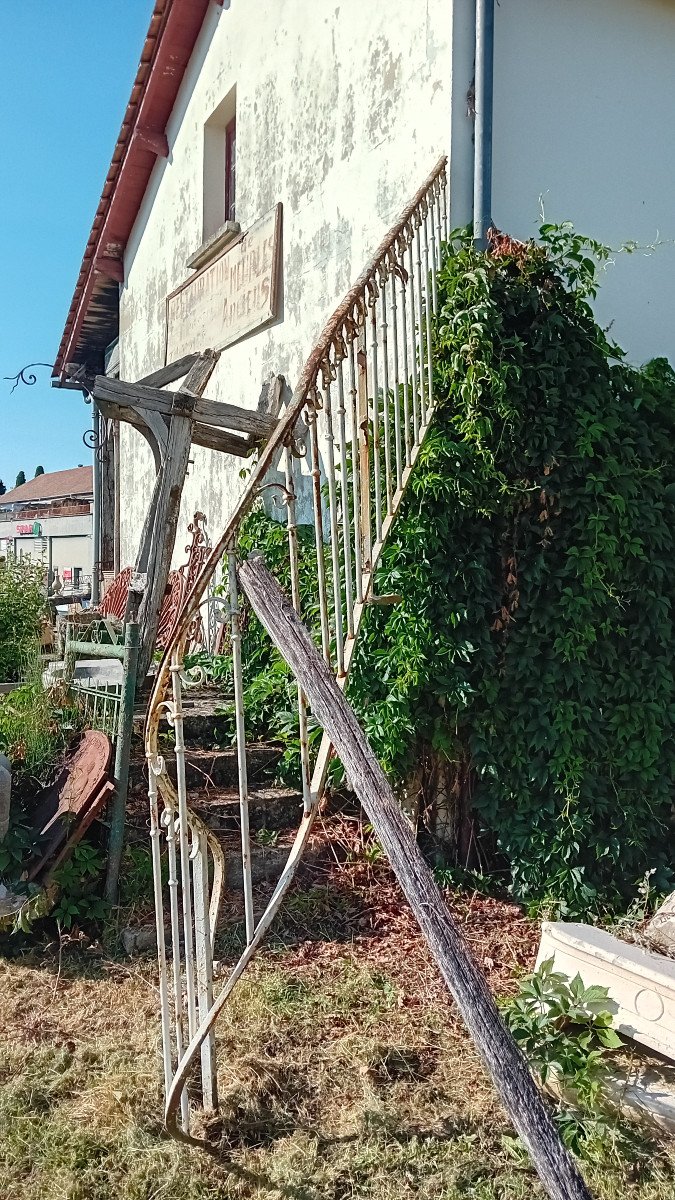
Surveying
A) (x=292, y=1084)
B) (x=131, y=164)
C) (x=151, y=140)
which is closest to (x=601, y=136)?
(x=292, y=1084)

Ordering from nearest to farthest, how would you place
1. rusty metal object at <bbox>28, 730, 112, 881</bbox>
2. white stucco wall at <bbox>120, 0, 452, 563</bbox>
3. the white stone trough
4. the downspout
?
the white stone trough, rusty metal object at <bbox>28, 730, 112, 881</bbox>, the downspout, white stucco wall at <bbox>120, 0, 452, 563</bbox>

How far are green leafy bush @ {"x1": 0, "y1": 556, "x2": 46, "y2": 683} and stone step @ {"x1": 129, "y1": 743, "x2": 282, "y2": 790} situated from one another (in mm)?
2054

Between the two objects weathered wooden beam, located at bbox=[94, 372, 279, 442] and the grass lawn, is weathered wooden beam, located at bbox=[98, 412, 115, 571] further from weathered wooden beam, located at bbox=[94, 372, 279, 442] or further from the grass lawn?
the grass lawn

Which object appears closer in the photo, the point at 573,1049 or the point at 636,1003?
the point at 573,1049

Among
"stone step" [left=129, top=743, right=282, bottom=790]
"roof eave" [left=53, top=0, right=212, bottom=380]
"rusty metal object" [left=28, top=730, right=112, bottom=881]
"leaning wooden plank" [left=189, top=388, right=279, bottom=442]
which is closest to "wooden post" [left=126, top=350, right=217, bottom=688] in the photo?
"leaning wooden plank" [left=189, top=388, right=279, bottom=442]

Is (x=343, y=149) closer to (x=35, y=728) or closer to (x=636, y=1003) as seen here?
(x=35, y=728)

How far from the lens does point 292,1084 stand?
2971mm

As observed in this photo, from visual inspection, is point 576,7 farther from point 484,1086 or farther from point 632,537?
point 484,1086

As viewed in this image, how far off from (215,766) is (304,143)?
4.27 meters

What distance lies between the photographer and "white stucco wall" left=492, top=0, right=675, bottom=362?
4.66 meters

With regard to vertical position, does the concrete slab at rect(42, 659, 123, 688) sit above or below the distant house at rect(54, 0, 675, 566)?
below

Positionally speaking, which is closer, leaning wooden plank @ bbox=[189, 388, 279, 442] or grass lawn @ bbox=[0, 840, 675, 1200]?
grass lawn @ bbox=[0, 840, 675, 1200]

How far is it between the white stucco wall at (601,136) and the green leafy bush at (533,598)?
603 mm

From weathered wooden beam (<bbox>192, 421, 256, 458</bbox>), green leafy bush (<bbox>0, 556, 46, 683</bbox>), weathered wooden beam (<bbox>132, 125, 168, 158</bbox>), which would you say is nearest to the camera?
weathered wooden beam (<bbox>192, 421, 256, 458</bbox>)
